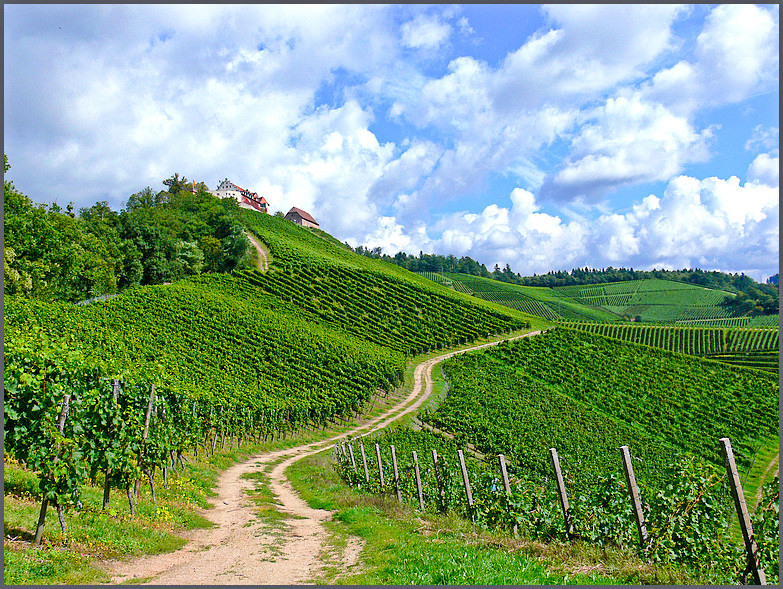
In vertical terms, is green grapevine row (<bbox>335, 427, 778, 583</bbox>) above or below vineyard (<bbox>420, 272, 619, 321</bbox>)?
below

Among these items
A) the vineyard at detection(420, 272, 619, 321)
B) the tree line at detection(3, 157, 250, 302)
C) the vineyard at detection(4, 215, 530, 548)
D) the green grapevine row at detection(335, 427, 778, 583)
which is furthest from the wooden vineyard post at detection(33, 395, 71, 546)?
the vineyard at detection(420, 272, 619, 321)

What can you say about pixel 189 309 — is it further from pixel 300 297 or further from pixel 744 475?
pixel 744 475

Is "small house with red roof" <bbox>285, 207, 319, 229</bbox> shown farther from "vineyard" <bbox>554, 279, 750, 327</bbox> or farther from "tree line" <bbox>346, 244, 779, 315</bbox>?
"vineyard" <bbox>554, 279, 750, 327</bbox>

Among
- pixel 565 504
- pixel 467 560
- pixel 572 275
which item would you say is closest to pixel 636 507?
pixel 565 504

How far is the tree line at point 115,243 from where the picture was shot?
34.3m

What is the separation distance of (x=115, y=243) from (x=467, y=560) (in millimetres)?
56992

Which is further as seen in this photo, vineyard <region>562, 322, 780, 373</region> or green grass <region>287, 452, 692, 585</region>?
vineyard <region>562, 322, 780, 373</region>

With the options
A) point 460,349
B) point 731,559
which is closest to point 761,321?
point 460,349

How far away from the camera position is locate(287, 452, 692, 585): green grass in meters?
5.35

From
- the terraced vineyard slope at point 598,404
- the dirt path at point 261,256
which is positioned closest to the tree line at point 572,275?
the dirt path at point 261,256

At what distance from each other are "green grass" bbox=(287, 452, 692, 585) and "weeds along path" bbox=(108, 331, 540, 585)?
0.52 m

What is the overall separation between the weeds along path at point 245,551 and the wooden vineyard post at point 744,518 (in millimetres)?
4898

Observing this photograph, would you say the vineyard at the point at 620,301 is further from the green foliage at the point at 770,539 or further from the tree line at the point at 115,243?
the green foliage at the point at 770,539

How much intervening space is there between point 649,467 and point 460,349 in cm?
2755
